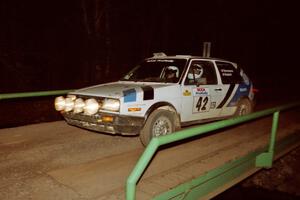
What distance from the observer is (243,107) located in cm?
834

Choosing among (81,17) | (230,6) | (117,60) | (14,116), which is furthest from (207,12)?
(14,116)

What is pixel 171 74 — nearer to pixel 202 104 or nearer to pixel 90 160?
pixel 202 104

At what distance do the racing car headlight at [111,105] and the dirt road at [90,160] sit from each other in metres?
0.90

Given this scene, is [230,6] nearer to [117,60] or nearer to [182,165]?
[117,60]

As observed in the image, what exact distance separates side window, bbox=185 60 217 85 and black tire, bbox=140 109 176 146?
83 cm

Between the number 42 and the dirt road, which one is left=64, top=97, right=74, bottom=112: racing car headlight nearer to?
the dirt road

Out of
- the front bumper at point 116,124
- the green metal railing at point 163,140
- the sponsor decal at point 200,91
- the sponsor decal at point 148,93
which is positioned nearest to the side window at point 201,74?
the sponsor decal at point 200,91

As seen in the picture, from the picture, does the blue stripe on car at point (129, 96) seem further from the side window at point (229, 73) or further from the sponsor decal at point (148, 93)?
the side window at point (229, 73)

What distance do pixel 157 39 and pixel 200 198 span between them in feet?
73.0

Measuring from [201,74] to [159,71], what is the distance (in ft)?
3.14

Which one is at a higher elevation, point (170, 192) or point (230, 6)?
point (230, 6)

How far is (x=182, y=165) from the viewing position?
546cm

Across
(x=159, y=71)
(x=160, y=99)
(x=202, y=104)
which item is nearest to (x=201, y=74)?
(x=202, y=104)

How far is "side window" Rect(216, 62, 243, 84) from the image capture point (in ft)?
24.8
